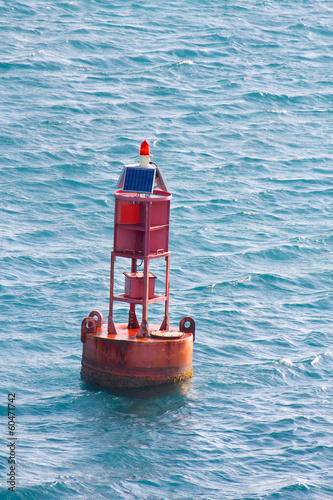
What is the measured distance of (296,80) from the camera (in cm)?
6406

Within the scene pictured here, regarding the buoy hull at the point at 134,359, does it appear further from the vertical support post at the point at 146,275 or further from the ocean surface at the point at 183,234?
the ocean surface at the point at 183,234

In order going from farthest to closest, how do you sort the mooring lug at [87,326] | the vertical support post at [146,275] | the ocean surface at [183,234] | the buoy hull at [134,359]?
the mooring lug at [87,326] < the vertical support post at [146,275] < the buoy hull at [134,359] < the ocean surface at [183,234]

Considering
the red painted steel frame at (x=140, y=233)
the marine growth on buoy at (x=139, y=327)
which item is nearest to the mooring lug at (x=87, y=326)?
the marine growth on buoy at (x=139, y=327)

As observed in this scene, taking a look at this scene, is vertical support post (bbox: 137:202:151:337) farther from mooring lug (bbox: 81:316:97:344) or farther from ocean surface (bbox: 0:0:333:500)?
ocean surface (bbox: 0:0:333:500)

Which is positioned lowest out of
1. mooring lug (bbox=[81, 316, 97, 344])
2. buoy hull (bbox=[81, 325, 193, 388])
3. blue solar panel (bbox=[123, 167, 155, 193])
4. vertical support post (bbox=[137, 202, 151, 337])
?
buoy hull (bbox=[81, 325, 193, 388])

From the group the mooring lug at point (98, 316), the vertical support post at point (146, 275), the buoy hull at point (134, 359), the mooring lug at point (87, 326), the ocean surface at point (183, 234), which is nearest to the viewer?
the ocean surface at point (183, 234)

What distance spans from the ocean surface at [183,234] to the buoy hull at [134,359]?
0.49 m

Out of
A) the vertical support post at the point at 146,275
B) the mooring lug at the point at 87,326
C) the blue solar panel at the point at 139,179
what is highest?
the blue solar panel at the point at 139,179

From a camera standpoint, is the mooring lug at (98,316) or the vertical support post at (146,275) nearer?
the vertical support post at (146,275)

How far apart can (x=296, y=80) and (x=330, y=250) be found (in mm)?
26712

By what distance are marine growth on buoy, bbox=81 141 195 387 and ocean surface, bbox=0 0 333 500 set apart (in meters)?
0.66

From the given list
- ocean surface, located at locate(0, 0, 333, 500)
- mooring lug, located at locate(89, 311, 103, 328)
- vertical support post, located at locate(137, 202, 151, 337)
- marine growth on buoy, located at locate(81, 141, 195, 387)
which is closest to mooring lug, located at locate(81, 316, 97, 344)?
marine growth on buoy, located at locate(81, 141, 195, 387)

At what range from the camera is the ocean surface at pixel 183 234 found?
22984 mm

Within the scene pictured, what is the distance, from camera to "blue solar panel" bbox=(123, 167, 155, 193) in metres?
26.2
